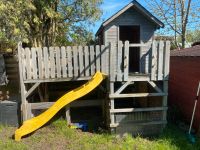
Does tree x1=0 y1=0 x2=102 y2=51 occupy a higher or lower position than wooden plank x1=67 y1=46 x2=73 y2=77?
higher

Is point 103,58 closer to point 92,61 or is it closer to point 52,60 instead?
point 92,61

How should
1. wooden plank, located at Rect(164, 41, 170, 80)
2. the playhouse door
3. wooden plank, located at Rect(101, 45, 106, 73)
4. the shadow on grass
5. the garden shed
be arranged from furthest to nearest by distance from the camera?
the playhouse door < the garden shed < wooden plank, located at Rect(101, 45, 106, 73) < wooden plank, located at Rect(164, 41, 170, 80) < the shadow on grass

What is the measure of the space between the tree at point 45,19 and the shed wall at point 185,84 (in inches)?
223

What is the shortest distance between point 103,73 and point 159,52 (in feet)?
6.99

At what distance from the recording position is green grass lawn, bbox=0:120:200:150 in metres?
8.02

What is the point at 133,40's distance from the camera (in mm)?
13062

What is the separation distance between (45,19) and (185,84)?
26.4 ft

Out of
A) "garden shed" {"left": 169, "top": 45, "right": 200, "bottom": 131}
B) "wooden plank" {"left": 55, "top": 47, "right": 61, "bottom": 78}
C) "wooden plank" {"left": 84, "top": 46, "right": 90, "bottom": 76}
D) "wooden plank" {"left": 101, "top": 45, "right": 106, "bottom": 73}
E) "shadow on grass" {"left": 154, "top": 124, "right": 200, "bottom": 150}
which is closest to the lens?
"shadow on grass" {"left": 154, "top": 124, "right": 200, "bottom": 150}

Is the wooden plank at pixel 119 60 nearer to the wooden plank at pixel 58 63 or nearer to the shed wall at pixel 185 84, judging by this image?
the wooden plank at pixel 58 63

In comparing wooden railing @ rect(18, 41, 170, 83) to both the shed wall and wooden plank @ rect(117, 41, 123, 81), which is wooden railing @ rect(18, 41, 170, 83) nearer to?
wooden plank @ rect(117, 41, 123, 81)

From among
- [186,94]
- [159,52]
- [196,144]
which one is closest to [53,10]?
[159,52]

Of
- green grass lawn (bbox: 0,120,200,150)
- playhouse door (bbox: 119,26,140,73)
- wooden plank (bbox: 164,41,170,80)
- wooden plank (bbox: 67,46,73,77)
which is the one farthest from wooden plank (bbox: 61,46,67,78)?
playhouse door (bbox: 119,26,140,73)

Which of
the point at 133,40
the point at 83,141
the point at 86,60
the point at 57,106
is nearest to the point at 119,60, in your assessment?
the point at 86,60

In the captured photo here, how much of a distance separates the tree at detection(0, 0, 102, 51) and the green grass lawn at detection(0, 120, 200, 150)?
3.79 meters
